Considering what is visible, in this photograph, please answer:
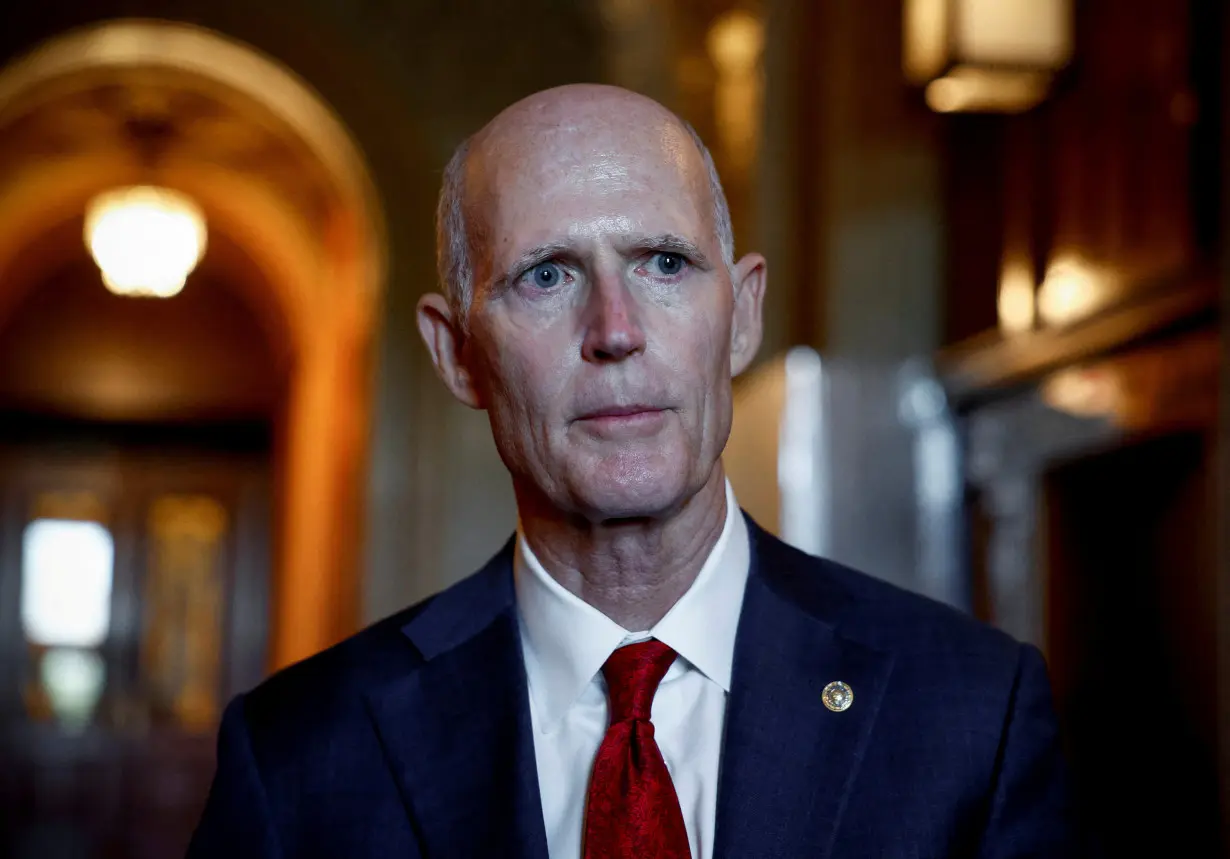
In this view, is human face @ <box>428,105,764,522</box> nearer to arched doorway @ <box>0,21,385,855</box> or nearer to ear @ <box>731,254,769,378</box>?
ear @ <box>731,254,769,378</box>

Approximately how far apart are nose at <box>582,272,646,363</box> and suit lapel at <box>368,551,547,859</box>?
48 cm

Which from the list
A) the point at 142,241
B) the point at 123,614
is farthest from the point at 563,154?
the point at 123,614

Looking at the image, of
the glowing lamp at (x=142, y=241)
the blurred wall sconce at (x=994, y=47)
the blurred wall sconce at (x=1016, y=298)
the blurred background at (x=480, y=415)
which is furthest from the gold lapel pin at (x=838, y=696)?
the glowing lamp at (x=142, y=241)

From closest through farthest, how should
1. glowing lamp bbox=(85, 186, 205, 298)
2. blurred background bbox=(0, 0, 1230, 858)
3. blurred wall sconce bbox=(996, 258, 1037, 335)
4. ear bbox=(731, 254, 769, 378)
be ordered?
ear bbox=(731, 254, 769, 378)
blurred background bbox=(0, 0, 1230, 858)
blurred wall sconce bbox=(996, 258, 1037, 335)
glowing lamp bbox=(85, 186, 205, 298)

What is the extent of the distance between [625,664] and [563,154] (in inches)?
27.7

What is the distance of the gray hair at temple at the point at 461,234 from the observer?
214 centimetres

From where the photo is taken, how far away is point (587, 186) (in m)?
1.99

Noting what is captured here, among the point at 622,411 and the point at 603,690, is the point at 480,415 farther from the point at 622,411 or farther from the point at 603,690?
the point at 622,411

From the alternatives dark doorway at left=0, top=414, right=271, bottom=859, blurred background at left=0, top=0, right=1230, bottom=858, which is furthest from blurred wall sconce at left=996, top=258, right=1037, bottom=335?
dark doorway at left=0, top=414, right=271, bottom=859

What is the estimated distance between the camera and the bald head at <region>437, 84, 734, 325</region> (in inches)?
79.7

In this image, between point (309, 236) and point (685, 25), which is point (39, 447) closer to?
point (309, 236)

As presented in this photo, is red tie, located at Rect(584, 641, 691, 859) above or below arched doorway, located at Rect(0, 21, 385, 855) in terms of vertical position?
below

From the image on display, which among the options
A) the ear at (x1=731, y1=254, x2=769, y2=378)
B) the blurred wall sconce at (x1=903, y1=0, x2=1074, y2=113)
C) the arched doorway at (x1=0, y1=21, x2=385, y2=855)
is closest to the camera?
the ear at (x1=731, y1=254, x2=769, y2=378)

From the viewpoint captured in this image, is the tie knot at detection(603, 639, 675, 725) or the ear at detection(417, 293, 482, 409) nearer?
the tie knot at detection(603, 639, 675, 725)
